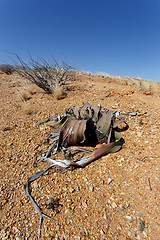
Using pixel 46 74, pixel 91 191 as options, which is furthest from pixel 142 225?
pixel 46 74

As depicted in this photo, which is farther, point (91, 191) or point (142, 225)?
point (91, 191)

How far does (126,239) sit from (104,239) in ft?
0.79

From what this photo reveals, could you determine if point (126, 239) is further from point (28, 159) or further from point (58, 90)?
point (58, 90)

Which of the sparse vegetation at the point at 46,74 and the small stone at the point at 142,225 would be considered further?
the sparse vegetation at the point at 46,74

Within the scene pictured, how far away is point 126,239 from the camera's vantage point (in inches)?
53.9

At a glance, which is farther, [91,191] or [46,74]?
[46,74]

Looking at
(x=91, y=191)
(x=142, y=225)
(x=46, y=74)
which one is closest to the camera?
(x=142, y=225)

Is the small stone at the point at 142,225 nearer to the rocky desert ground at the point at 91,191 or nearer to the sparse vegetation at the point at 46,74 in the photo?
the rocky desert ground at the point at 91,191

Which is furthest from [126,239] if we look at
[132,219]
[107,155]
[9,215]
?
[9,215]

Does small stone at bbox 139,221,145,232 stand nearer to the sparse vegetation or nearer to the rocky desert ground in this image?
the rocky desert ground

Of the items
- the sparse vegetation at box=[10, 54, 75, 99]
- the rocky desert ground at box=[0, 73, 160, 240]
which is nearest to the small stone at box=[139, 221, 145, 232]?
the rocky desert ground at box=[0, 73, 160, 240]

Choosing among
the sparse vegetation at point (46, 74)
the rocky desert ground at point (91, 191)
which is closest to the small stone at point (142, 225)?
the rocky desert ground at point (91, 191)

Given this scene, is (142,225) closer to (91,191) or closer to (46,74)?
(91,191)

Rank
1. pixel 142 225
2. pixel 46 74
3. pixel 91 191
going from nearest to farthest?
pixel 142 225
pixel 91 191
pixel 46 74
